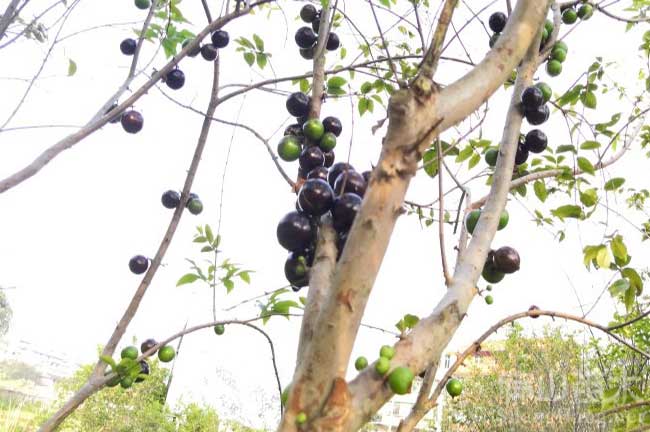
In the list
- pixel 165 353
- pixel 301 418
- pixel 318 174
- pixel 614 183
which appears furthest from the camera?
pixel 614 183

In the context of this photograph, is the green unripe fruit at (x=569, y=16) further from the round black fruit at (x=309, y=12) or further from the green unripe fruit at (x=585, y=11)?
the round black fruit at (x=309, y=12)

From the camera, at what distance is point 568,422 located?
7.04 meters

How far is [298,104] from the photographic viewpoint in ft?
5.94

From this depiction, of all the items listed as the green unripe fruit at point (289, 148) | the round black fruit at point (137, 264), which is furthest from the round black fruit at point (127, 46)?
the green unripe fruit at point (289, 148)

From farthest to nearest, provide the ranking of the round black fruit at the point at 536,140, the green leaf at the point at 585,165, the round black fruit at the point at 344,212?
the round black fruit at the point at 536,140 < the green leaf at the point at 585,165 < the round black fruit at the point at 344,212

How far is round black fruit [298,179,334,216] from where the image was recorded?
128cm

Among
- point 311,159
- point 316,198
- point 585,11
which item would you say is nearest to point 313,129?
point 311,159

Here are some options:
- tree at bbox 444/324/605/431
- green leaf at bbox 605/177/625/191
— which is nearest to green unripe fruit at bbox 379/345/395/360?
green leaf at bbox 605/177/625/191

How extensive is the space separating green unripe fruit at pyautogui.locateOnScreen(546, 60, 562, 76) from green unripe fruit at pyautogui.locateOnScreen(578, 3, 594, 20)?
27cm

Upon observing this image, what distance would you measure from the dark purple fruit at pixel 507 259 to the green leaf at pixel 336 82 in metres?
1.05

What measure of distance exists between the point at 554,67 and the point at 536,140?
16.3 inches

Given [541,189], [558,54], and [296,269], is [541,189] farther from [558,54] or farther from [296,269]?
[296,269]

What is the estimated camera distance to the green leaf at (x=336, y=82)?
6.95ft

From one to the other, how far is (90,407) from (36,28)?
24.7ft
